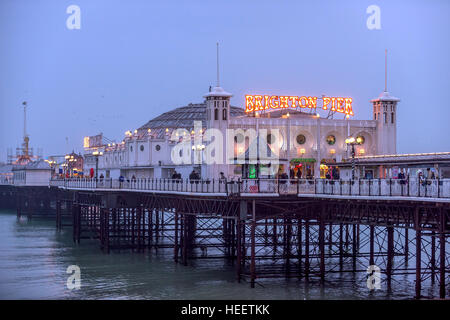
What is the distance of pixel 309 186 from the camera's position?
43.8 metres

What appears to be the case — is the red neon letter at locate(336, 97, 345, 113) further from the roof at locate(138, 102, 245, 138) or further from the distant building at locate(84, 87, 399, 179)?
the roof at locate(138, 102, 245, 138)

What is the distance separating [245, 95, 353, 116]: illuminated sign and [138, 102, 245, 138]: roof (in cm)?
4080

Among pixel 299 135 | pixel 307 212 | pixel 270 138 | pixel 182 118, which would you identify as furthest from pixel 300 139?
pixel 182 118

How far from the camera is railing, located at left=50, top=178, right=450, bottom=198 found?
1330 inches

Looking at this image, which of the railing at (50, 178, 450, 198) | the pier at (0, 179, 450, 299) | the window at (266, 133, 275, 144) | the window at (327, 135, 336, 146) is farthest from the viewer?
the window at (327, 135, 336, 146)

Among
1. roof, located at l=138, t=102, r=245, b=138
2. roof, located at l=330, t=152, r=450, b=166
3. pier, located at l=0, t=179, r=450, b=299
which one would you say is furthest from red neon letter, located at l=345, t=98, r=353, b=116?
roof, located at l=138, t=102, r=245, b=138

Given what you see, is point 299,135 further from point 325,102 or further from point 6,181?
point 6,181

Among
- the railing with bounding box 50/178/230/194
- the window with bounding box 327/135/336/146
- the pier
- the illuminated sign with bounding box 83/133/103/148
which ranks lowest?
the pier

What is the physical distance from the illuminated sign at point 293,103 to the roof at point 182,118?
134 feet

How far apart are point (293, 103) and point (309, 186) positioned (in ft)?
64.7

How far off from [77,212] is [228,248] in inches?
778
